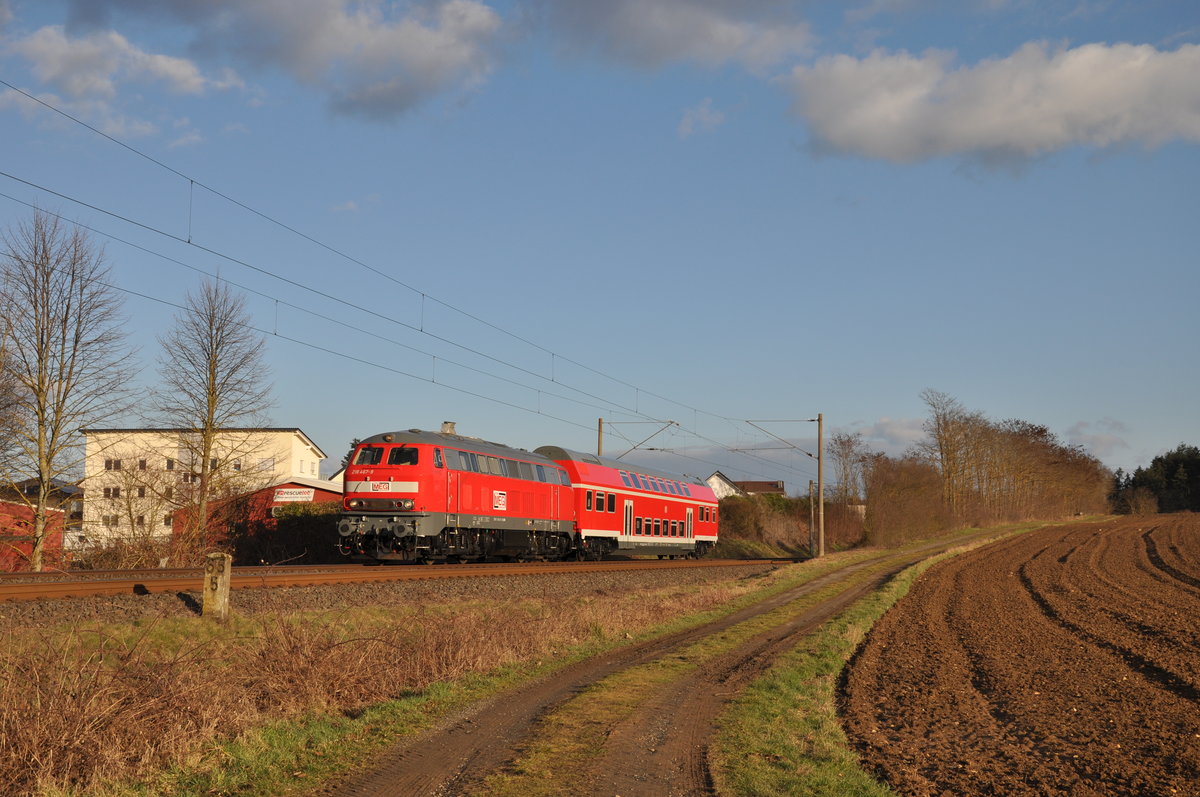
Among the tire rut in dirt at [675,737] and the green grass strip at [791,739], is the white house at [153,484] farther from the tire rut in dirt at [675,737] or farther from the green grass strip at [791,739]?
the green grass strip at [791,739]

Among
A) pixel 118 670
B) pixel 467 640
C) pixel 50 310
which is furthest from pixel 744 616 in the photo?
pixel 50 310

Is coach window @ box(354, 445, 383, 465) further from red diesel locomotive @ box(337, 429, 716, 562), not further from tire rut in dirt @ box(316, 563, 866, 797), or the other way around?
tire rut in dirt @ box(316, 563, 866, 797)

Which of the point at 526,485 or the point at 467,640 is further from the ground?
the point at 526,485

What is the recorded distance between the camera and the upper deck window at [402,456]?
2622 centimetres

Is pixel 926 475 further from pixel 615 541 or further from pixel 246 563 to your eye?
pixel 246 563

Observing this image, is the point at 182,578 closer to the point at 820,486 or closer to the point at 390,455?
the point at 390,455

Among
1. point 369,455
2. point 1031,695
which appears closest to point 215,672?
point 1031,695

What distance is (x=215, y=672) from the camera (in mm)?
11562

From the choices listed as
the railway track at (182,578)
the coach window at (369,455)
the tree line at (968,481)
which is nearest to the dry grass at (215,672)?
the railway track at (182,578)

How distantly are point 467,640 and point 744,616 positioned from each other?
894 centimetres

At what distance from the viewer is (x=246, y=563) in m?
36.2

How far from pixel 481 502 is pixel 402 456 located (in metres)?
3.13

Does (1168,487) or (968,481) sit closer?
(968,481)

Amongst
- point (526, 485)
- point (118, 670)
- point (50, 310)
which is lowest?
point (118, 670)
